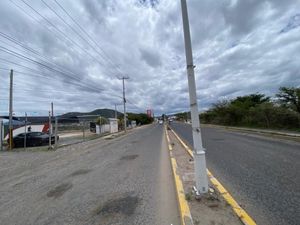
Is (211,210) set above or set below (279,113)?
below

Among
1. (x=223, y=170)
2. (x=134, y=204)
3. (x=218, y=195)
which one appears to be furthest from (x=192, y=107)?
(x=223, y=170)

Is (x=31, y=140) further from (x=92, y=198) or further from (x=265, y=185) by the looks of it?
(x=265, y=185)

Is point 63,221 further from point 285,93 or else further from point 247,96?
point 247,96

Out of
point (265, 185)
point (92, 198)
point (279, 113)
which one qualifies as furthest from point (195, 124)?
point (279, 113)

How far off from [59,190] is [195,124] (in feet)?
13.3

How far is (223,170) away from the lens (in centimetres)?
723

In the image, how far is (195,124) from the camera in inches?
184

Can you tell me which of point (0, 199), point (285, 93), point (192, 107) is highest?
point (285, 93)

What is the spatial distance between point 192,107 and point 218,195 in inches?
75.8

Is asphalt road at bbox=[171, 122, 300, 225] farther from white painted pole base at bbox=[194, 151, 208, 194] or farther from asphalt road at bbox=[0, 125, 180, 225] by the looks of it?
asphalt road at bbox=[0, 125, 180, 225]

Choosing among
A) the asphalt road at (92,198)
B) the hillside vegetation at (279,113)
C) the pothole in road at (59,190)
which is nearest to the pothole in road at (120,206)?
the asphalt road at (92,198)

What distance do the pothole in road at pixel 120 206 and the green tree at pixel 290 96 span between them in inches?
1038

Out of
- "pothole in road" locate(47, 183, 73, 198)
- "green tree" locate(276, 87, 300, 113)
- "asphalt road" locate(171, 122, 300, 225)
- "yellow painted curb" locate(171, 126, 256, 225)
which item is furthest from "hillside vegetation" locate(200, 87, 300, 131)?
"pothole in road" locate(47, 183, 73, 198)

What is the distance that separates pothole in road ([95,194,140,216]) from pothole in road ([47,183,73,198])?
1.61 meters
